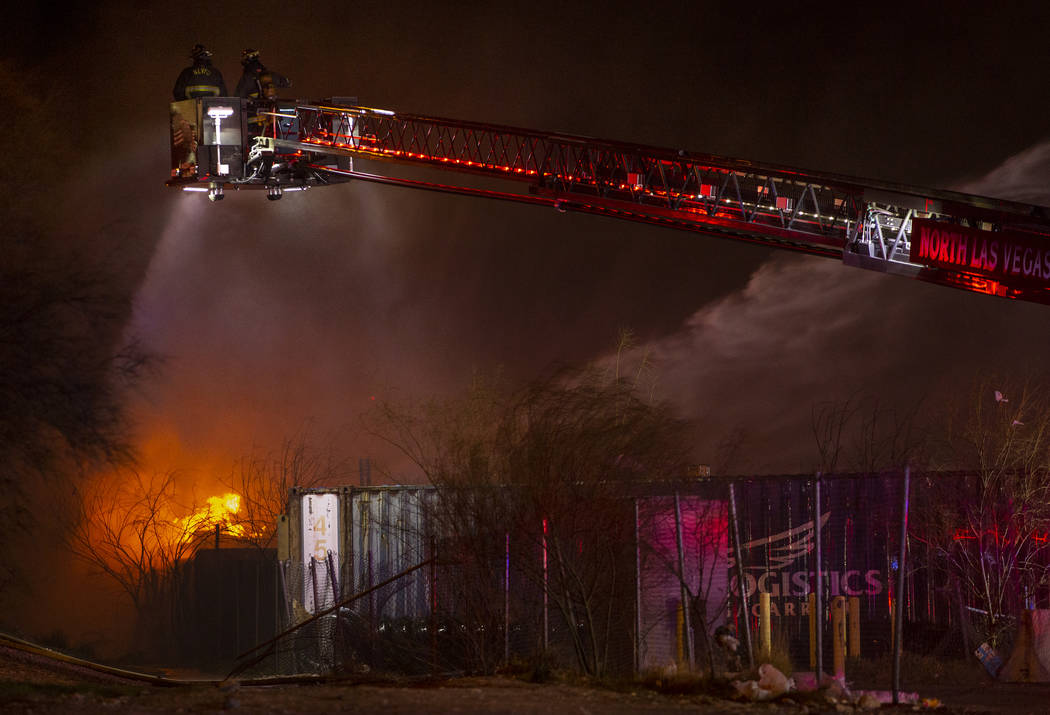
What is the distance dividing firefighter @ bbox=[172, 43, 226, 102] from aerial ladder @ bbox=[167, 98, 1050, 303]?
289 millimetres

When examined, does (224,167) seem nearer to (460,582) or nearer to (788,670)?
(460,582)

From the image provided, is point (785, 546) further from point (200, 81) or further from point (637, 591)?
point (200, 81)

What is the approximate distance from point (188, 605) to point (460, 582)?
14942 millimetres

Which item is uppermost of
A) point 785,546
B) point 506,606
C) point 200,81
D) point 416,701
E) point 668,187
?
point 200,81

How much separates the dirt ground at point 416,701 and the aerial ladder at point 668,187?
5.66 m

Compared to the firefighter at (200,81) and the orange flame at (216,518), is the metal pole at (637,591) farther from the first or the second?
the orange flame at (216,518)

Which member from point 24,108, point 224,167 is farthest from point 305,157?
point 24,108

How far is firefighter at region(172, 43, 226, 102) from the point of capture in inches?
824

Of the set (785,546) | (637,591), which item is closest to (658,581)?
(637,591)

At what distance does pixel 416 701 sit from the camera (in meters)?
11.3

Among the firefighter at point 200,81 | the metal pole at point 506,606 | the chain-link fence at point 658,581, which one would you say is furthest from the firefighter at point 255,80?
the metal pole at point 506,606

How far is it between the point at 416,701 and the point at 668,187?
882cm

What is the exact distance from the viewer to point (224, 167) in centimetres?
2067

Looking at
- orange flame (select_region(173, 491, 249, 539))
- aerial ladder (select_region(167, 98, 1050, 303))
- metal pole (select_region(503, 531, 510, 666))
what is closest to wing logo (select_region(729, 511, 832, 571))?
aerial ladder (select_region(167, 98, 1050, 303))
